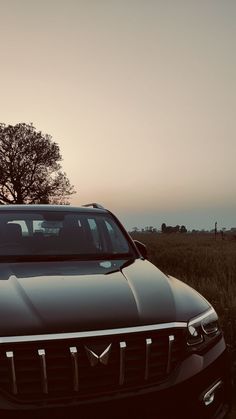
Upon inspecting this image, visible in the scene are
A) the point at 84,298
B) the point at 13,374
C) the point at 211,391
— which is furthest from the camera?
the point at 84,298

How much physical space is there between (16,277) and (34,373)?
100cm

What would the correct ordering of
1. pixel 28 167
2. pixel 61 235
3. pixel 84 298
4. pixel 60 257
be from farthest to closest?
pixel 28 167, pixel 61 235, pixel 60 257, pixel 84 298

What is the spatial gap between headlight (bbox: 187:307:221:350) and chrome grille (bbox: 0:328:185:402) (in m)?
Answer: 0.30

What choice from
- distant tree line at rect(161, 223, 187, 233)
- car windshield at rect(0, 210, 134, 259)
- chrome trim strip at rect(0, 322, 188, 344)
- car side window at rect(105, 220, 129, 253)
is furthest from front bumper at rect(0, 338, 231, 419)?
distant tree line at rect(161, 223, 187, 233)

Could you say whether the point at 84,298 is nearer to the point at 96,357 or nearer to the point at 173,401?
the point at 96,357

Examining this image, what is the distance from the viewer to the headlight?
121 inches

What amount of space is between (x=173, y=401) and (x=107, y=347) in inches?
19.2

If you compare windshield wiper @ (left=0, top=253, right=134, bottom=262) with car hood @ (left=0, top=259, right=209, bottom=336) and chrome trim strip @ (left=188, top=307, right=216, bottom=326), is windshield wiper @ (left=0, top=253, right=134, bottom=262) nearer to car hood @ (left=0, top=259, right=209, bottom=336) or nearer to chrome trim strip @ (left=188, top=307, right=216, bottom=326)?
car hood @ (left=0, top=259, right=209, bottom=336)

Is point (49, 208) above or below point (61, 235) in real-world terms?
above

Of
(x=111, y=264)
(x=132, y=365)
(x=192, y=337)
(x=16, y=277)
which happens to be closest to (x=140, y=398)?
(x=132, y=365)

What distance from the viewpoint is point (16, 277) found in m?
3.52

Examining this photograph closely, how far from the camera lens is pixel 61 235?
15.6ft

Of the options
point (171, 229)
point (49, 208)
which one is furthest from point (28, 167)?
point (171, 229)

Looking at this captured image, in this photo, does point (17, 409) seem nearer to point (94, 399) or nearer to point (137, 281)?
point (94, 399)
